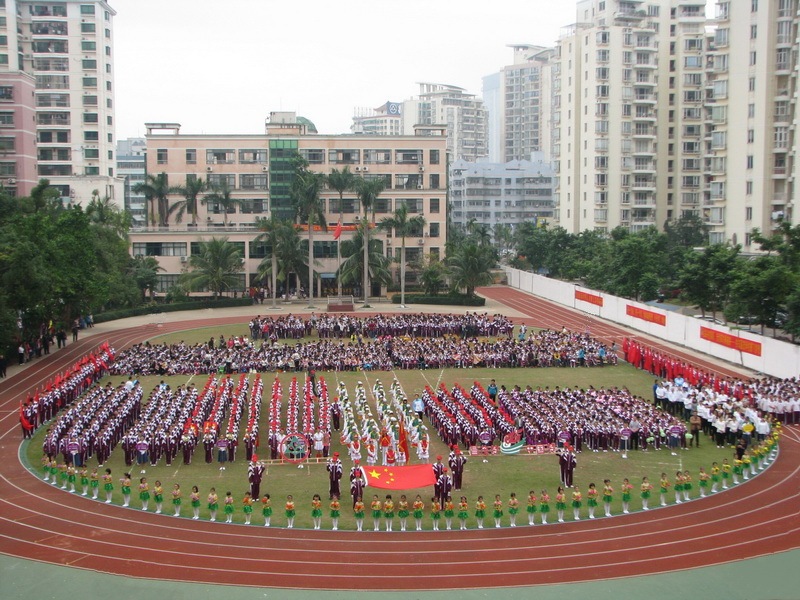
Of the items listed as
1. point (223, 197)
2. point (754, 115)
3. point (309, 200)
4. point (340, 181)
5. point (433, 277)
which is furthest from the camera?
point (223, 197)

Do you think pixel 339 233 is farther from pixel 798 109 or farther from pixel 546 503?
pixel 546 503

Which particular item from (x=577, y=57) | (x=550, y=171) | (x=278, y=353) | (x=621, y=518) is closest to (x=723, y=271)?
(x=278, y=353)

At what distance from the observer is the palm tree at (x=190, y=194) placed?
6372cm

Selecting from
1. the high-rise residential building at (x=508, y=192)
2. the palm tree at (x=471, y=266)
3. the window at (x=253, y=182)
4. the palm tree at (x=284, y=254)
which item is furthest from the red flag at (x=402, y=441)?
the high-rise residential building at (x=508, y=192)

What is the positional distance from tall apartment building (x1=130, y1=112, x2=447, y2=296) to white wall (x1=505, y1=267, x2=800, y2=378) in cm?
1213

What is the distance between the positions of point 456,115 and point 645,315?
13299 centimetres

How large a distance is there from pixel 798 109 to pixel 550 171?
254ft

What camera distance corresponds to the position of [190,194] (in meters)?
64.1

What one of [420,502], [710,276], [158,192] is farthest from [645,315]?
[158,192]

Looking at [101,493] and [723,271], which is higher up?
[723,271]

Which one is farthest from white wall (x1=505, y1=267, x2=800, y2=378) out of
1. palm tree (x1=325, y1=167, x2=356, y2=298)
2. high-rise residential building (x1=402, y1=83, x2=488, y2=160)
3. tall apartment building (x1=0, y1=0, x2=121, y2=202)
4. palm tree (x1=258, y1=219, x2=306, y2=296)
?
high-rise residential building (x1=402, y1=83, x2=488, y2=160)

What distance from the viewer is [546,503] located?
18.7 m

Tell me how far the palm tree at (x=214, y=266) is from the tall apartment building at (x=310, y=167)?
9699 millimetres

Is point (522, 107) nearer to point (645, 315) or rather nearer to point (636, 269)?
point (636, 269)
